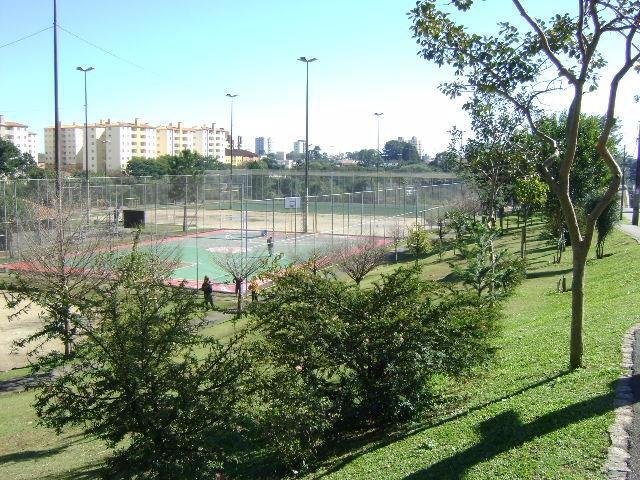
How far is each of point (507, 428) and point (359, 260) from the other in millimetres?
17945

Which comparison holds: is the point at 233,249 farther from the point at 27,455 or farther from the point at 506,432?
the point at 506,432

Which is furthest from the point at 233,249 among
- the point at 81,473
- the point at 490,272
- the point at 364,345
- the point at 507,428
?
the point at 507,428

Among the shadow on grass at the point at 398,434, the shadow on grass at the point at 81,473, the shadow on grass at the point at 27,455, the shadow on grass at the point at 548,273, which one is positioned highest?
the shadow on grass at the point at 548,273

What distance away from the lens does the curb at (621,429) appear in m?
6.56

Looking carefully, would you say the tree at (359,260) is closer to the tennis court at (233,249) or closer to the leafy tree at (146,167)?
the tennis court at (233,249)

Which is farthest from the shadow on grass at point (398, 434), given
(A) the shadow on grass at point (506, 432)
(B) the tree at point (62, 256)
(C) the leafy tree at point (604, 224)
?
(C) the leafy tree at point (604, 224)

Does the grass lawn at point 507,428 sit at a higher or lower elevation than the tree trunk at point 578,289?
lower

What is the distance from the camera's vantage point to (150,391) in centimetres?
806

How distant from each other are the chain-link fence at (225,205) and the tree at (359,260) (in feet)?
9.60

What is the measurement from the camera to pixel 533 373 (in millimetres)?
10289

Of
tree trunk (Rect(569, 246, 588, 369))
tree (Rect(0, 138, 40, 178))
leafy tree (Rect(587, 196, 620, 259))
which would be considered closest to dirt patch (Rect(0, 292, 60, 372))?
tree trunk (Rect(569, 246, 588, 369))

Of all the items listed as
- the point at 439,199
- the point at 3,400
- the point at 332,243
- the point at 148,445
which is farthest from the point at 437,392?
the point at 439,199

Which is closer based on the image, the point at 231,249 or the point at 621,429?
the point at 621,429

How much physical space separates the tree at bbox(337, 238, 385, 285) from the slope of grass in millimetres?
12415
